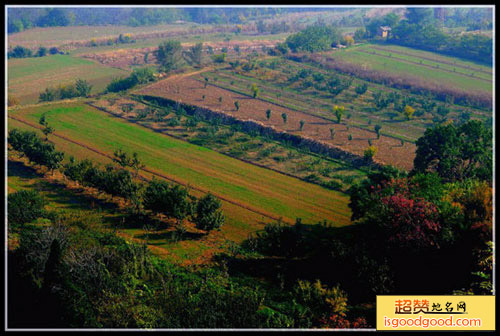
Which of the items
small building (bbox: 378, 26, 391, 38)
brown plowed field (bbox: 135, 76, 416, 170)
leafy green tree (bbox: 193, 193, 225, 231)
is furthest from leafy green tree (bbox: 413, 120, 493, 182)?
small building (bbox: 378, 26, 391, 38)

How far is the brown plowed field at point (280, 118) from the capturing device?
57906mm

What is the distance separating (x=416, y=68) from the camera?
101000 millimetres

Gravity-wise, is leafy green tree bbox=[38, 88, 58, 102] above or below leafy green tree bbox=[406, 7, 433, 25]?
below

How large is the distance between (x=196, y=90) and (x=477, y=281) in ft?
207

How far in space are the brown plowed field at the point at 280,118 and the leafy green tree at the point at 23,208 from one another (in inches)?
1405

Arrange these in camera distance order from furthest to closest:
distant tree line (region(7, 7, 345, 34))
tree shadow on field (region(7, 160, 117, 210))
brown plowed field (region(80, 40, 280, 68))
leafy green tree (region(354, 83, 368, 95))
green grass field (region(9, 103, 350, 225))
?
distant tree line (region(7, 7, 345, 34)) → brown plowed field (region(80, 40, 280, 68)) → leafy green tree (region(354, 83, 368, 95)) → green grass field (region(9, 103, 350, 225)) → tree shadow on field (region(7, 160, 117, 210))

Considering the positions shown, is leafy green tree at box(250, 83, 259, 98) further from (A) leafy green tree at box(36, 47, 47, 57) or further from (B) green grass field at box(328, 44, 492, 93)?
(A) leafy green tree at box(36, 47, 47, 57)

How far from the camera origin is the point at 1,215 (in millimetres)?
27219

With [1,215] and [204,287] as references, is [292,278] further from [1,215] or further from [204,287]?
[1,215]

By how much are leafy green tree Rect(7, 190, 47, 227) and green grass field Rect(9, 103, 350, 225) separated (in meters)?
15.4

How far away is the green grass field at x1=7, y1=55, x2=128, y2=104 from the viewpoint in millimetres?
92438

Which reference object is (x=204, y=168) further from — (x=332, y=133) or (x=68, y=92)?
(x=68, y=92)

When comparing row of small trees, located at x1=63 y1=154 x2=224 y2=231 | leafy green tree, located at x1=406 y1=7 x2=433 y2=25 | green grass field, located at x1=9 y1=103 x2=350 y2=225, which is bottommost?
green grass field, located at x1=9 y1=103 x2=350 y2=225

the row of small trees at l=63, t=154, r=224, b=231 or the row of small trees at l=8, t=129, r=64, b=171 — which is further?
the row of small trees at l=8, t=129, r=64, b=171
